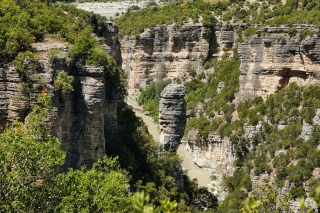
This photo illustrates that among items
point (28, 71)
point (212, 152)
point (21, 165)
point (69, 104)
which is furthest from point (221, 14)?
point (21, 165)

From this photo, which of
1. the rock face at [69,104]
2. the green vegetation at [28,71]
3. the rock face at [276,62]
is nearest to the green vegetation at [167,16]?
the rock face at [276,62]

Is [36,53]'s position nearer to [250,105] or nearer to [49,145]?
[49,145]

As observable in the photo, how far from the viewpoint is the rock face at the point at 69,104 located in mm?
21609

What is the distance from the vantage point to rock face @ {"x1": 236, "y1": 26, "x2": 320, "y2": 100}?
137 ft

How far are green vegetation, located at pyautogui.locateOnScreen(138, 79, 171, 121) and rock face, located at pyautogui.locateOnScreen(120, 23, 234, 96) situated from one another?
1.71m

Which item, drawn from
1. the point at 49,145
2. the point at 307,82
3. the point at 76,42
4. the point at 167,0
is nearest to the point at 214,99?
the point at 307,82

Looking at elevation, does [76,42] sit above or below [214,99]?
above

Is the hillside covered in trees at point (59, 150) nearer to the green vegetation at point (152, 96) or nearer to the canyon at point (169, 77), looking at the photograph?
the canyon at point (169, 77)

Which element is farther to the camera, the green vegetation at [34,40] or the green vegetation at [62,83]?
the green vegetation at [62,83]

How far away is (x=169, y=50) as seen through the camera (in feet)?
222

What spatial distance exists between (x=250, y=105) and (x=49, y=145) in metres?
30.8

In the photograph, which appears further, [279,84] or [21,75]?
[279,84]

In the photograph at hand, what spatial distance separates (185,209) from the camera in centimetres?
3053

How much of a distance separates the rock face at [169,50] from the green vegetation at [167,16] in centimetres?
109
